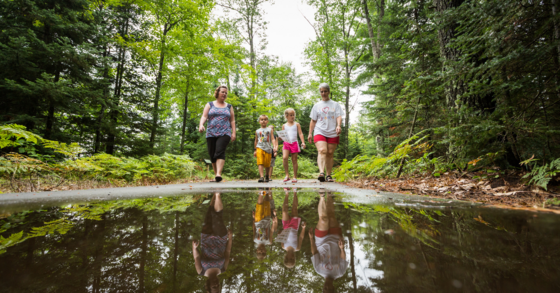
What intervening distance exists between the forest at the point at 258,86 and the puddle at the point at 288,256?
226 cm

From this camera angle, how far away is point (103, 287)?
27.2 inches

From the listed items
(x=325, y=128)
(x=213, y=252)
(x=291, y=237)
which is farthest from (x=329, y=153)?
(x=213, y=252)

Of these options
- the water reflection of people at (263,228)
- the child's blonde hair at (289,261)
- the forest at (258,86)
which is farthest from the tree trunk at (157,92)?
the child's blonde hair at (289,261)

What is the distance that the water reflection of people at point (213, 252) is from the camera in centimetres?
76

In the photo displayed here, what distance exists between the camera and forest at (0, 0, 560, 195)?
291cm

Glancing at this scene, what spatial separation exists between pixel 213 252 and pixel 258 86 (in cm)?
1733

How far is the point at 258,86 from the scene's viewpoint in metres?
17.5

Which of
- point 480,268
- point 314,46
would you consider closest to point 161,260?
point 480,268

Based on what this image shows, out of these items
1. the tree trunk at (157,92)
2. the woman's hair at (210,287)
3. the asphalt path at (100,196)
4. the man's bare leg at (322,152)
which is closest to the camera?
the woman's hair at (210,287)

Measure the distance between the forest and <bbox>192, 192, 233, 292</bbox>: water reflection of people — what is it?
3.28m

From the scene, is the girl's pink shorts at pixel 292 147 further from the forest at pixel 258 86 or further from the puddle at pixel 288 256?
the puddle at pixel 288 256

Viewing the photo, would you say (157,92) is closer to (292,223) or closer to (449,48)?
(449,48)

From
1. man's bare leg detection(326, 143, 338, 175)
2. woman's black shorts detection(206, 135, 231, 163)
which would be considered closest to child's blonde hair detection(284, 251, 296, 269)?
woman's black shorts detection(206, 135, 231, 163)

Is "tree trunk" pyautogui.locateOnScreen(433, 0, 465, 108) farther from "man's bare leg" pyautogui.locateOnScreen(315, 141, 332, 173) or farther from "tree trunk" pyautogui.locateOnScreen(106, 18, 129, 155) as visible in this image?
"tree trunk" pyautogui.locateOnScreen(106, 18, 129, 155)
